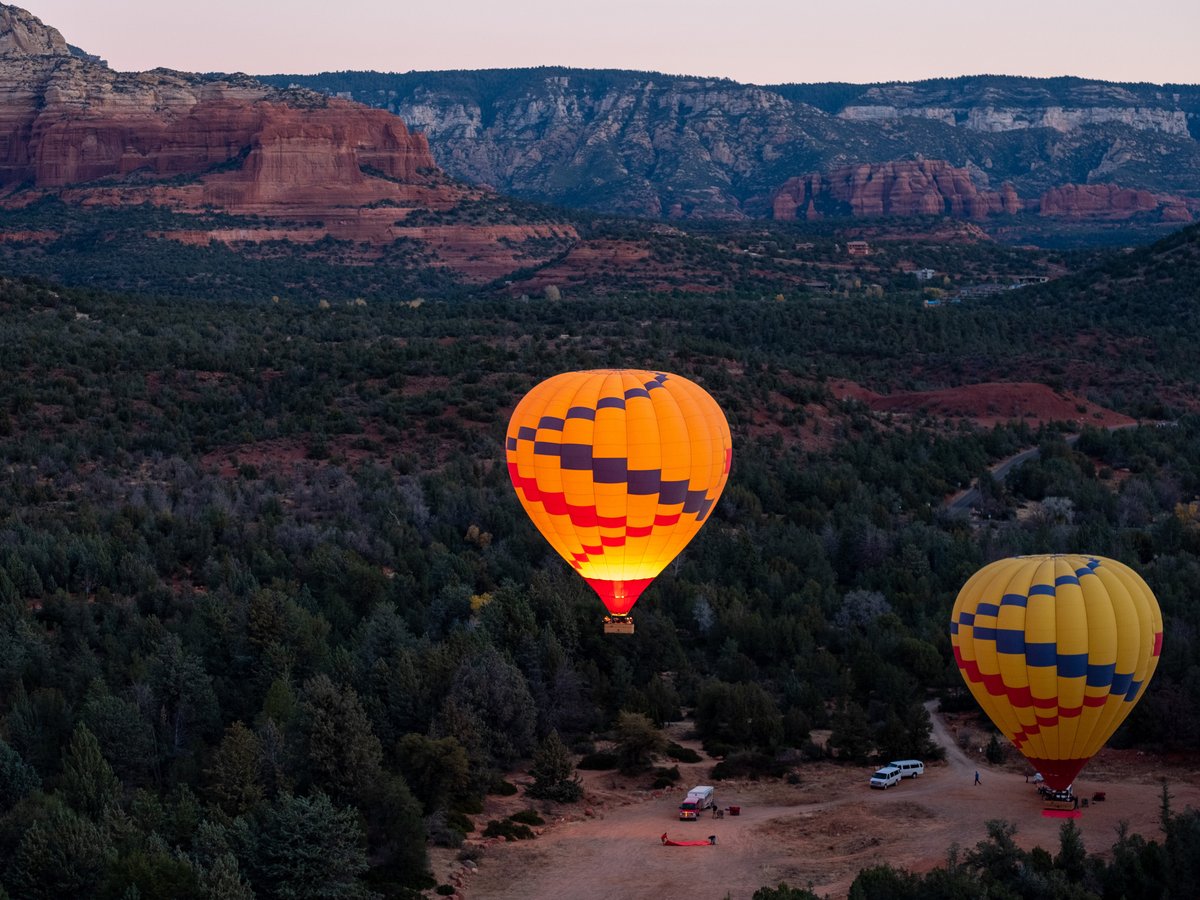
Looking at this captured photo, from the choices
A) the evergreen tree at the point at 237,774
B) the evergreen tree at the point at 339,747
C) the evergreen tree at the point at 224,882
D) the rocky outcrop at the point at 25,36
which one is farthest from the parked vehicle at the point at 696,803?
the rocky outcrop at the point at 25,36

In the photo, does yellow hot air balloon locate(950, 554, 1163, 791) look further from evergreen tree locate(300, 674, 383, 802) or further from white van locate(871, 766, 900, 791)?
evergreen tree locate(300, 674, 383, 802)

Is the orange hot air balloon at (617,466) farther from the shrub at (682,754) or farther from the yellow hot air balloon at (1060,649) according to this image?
the yellow hot air balloon at (1060,649)

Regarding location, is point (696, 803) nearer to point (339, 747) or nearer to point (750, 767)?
point (750, 767)

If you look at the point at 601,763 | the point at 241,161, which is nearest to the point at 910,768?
the point at 601,763

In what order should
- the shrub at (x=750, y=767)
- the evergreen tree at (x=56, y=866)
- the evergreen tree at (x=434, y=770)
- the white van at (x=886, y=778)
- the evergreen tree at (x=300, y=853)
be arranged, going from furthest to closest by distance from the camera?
the shrub at (x=750, y=767), the white van at (x=886, y=778), the evergreen tree at (x=434, y=770), the evergreen tree at (x=300, y=853), the evergreen tree at (x=56, y=866)

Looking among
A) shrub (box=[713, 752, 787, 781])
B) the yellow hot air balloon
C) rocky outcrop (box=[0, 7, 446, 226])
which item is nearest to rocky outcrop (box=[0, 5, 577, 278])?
rocky outcrop (box=[0, 7, 446, 226])

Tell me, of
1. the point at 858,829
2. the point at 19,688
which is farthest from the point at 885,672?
the point at 19,688
